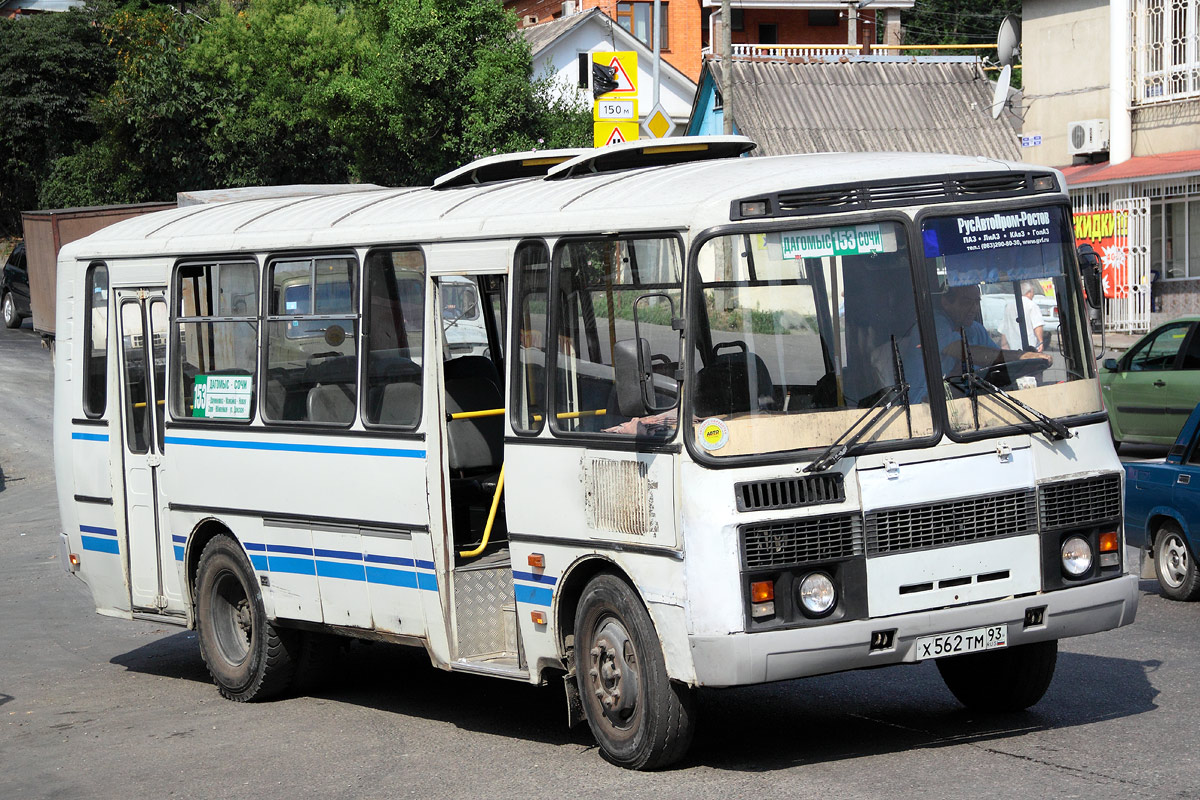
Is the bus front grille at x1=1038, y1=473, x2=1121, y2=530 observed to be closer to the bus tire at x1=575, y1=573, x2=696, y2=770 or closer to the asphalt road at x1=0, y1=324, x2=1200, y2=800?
the asphalt road at x1=0, y1=324, x2=1200, y2=800

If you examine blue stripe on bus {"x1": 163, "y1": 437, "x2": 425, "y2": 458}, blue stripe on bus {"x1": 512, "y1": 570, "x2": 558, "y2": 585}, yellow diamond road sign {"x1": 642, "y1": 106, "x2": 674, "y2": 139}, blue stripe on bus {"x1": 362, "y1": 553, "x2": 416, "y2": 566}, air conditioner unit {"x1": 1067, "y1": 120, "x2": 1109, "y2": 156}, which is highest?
air conditioner unit {"x1": 1067, "y1": 120, "x2": 1109, "y2": 156}

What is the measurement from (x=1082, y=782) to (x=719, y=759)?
5.42 ft

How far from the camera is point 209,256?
1018 cm

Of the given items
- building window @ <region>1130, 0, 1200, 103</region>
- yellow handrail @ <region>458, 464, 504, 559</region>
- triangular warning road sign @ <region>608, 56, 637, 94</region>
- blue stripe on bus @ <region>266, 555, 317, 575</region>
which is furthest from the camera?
building window @ <region>1130, 0, 1200, 103</region>

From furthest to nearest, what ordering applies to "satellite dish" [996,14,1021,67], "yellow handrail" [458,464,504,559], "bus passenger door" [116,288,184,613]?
"satellite dish" [996,14,1021,67] < "bus passenger door" [116,288,184,613] < "yellow handrail" [458,464,504,559]

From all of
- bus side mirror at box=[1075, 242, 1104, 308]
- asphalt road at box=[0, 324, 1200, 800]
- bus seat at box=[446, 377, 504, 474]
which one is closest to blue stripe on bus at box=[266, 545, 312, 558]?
asphalt road at box=[0, 324, 1200, 800]

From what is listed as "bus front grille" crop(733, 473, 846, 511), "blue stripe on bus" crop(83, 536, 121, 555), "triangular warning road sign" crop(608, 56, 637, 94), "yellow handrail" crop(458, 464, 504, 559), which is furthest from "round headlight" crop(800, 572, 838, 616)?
"triangular warning road sign" crop(608, 56, 637, 94)

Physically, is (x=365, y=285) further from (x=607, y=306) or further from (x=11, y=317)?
(x=11, y=317)

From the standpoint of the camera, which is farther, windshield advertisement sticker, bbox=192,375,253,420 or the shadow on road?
windshield advertisement sticker, bbox=192,375,253,420

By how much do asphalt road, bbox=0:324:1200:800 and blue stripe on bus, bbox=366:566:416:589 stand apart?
2.57 ft

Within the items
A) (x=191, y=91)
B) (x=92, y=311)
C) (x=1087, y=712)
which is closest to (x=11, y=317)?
(x=191, y=91)

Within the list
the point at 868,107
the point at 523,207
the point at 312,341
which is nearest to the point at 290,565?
the point at 312,341

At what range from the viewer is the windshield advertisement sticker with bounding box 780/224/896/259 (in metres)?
6.91

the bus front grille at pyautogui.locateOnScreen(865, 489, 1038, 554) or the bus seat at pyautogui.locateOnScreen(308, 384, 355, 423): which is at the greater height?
the bus seat at pyautogui.locateOnScreen(308, 384, 355, 423)
